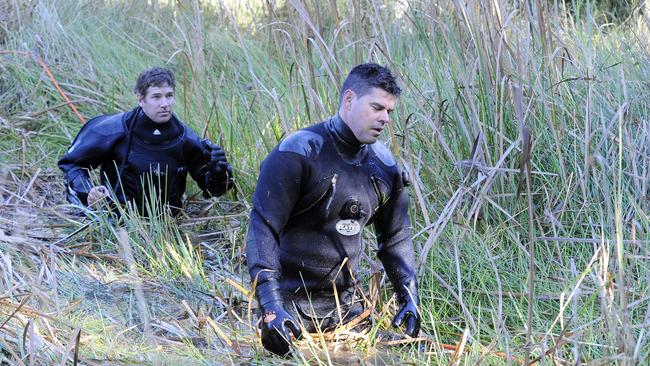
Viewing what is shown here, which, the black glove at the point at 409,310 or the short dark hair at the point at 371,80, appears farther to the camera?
the black glove at the point at 409,310

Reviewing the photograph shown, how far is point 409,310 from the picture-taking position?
166 inches

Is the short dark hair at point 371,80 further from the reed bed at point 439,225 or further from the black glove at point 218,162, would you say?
the black glove at point 218,162

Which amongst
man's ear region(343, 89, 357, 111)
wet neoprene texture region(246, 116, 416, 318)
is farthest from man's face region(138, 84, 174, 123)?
man's ear region(343, 89, 357, 111)

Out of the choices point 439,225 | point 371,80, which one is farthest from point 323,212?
point 439,225

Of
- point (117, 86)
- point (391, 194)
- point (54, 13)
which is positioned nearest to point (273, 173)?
point (391, 194)

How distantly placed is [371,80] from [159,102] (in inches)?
86.5

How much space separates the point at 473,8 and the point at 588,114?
808 mm

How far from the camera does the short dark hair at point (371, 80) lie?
161 inches

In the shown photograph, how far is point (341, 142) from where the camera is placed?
421cm

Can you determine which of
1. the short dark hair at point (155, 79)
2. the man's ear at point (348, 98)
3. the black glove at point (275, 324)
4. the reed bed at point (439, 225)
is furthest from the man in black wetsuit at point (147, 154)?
the black glove at point (275, 324)

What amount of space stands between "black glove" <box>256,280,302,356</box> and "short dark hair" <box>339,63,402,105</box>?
0.85m

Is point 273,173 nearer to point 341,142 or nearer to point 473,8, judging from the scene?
point 341,142

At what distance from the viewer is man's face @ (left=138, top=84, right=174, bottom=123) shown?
5.99m

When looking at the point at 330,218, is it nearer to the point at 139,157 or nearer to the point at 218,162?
the point at 218,162
